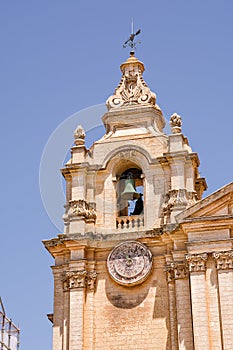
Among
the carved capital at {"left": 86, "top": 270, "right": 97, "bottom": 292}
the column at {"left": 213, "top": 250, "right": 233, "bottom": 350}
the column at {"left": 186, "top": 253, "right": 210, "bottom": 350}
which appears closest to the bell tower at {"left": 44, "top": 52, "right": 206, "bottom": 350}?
the carved capital at {"left": 86, "top": 270, "right": 97, "bottom": 292}

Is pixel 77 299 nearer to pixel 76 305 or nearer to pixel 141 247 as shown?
pixel 76 305

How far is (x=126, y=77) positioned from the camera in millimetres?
32562

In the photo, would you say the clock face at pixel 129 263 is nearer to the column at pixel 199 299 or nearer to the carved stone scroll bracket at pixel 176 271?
the carved stone scroll bracket at pixel 176 271

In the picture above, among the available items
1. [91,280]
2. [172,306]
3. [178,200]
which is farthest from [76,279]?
[178,200]

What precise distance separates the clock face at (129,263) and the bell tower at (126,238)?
0.03 m

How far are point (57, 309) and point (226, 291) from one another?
582cm

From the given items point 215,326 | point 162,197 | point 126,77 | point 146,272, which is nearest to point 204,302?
point 215,326

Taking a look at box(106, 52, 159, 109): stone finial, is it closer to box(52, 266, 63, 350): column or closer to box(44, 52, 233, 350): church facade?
box(44, 52, 233, 350): church facade

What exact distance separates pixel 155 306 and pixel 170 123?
22.0ft

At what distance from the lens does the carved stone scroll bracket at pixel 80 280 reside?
28.2 m

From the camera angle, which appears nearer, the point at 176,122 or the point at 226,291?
the point at 226,291

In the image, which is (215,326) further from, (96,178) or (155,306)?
(96,178)

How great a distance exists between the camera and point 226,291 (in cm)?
2641

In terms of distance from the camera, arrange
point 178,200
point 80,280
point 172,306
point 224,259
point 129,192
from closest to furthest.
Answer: point 224,259 → point 172,306 → point 80,280 → point 178,200 → point 129,192
